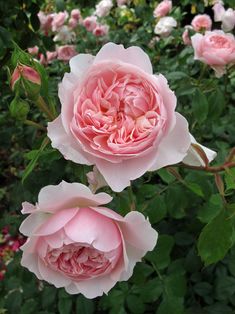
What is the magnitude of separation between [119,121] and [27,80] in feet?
0.52

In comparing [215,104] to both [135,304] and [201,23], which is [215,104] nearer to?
[135,304]

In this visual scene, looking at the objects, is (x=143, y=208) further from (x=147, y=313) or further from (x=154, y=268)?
(x=147, y=313)

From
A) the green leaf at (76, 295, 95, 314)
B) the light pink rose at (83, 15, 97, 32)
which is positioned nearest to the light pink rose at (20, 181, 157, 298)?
the green leaf at (76, 295, 95, 314)

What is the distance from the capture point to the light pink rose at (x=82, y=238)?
0.68m

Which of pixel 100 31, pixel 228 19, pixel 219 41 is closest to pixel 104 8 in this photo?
pixel 100 31

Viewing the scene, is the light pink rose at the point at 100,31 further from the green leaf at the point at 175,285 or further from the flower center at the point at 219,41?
the green leaf at the point at 175,285

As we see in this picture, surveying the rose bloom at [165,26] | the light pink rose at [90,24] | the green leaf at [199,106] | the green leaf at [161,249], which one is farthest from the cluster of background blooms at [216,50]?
the light pink rose at [90,24]

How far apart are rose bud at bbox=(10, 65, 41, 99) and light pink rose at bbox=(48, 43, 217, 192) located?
8 centimetres

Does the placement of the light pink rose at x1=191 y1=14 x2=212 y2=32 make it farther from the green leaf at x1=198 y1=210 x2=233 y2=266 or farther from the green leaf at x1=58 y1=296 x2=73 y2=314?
the green leaf at x1=198 y1=210 x2=233 y2=266

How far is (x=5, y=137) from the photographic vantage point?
192 centimetres

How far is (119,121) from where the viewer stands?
2.22 feet

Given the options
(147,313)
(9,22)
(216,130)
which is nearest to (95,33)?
(9,22)

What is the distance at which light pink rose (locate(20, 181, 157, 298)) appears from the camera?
2.24 feet

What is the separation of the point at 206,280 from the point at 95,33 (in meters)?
1.54
